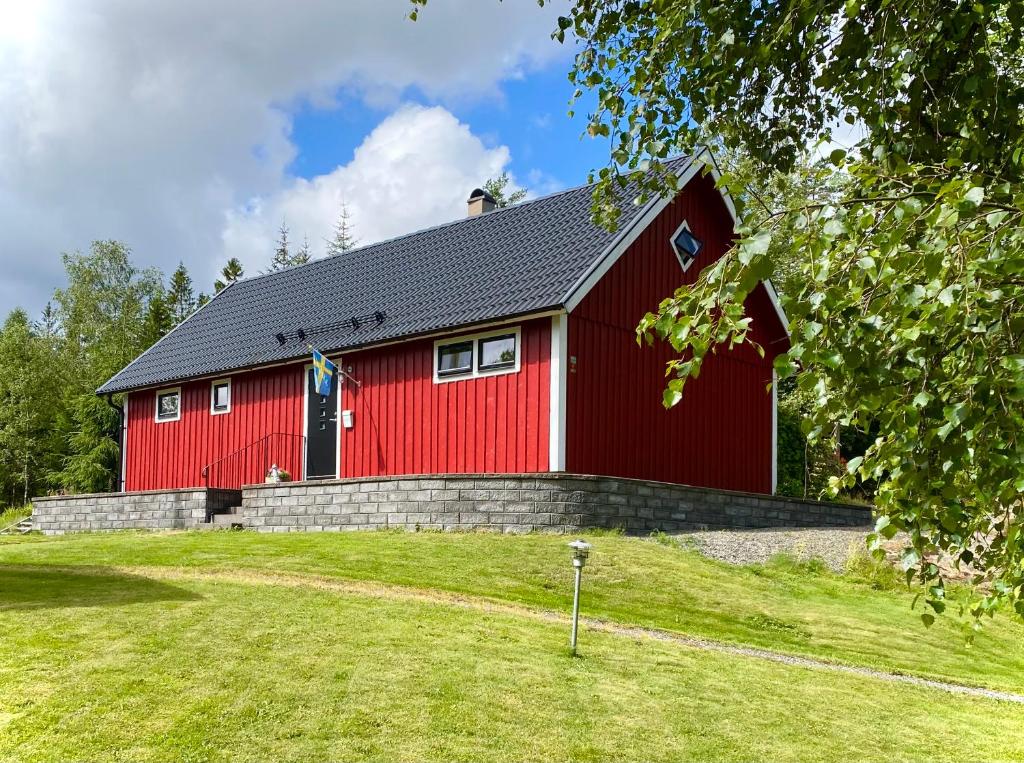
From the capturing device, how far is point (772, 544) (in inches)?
573

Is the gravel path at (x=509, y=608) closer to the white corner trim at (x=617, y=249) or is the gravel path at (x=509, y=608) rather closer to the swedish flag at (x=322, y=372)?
the white corner trim at (x=617, y=249)

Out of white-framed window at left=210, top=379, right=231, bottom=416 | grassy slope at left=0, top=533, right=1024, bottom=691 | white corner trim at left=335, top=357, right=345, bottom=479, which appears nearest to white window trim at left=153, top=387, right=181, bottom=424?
white-framed window at left=210, top=379, right=231, bottom=416

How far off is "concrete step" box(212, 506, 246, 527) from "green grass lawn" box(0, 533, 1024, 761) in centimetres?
475

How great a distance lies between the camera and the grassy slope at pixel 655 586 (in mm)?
9992

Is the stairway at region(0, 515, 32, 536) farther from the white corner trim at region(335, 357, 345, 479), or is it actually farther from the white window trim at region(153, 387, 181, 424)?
the white corner trim at region(335, 357, 345, 479)

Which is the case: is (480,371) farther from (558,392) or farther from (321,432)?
(321,432)

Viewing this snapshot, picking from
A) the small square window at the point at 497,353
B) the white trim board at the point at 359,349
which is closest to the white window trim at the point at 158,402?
the white trim board at the point at 359,349

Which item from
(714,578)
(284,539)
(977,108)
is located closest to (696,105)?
(977,108)

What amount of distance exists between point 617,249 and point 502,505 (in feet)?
16.2

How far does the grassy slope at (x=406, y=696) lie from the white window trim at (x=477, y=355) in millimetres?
7152

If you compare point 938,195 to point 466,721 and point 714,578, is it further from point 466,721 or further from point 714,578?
point 714,578

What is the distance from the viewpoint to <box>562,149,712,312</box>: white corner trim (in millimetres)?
15141

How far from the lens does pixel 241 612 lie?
8.59m

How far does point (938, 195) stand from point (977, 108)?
2687 millimetres
